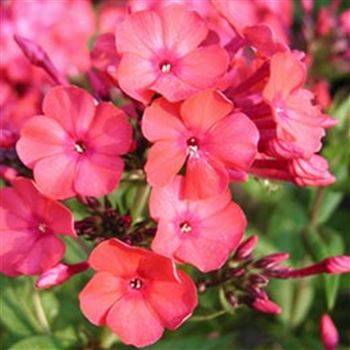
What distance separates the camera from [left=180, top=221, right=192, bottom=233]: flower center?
1.52 metres

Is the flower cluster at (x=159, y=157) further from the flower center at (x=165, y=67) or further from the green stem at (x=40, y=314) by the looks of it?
the green stem at (x=40, y=314)

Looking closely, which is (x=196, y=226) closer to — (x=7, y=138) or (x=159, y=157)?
(x=159, y=157)

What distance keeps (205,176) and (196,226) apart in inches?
4.4

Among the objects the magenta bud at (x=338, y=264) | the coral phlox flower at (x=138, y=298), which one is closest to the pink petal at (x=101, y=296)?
→ the coral phlox flower at (x=138, y=298)

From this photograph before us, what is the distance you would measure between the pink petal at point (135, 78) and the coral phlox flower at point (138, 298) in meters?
0.26

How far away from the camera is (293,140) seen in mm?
1529

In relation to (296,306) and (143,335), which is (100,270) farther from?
(296,306)

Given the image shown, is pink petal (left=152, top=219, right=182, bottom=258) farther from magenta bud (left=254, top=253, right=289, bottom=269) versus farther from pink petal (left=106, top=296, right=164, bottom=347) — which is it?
magenta bud (left=254, top=253, right=289, bottom=269)

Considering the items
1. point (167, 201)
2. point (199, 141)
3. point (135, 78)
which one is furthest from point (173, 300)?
point (135, 78)

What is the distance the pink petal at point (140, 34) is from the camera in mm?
1524

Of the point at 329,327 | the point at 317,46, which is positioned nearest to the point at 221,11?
the point at 329,327

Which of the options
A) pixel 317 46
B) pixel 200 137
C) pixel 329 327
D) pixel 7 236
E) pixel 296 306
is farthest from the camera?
pixel 317 46

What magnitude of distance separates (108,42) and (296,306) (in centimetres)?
94

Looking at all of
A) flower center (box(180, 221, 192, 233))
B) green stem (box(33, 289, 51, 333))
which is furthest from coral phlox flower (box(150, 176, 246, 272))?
green stem (box(33, 289, 51, 333))
